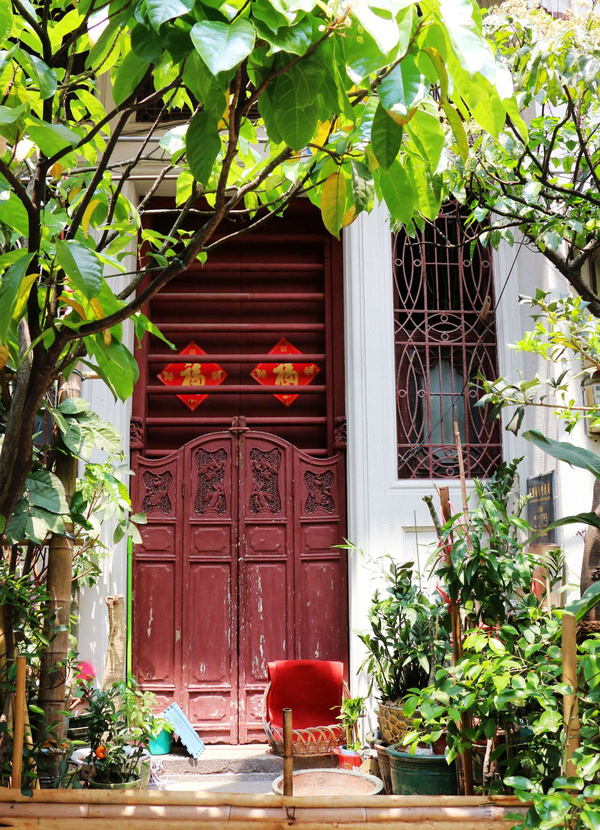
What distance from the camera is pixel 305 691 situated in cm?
471

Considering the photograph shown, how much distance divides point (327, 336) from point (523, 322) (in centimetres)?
131

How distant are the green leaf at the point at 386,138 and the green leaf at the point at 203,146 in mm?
228

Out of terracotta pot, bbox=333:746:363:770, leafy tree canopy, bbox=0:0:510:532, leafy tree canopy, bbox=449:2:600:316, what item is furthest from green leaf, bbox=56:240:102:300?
terracotta pot, bbox=333:746:363:770

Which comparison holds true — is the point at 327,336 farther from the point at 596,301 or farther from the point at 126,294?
the point at 126,294

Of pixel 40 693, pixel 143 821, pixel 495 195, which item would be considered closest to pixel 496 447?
pixel 495 195

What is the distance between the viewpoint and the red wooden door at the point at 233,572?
5.02 m

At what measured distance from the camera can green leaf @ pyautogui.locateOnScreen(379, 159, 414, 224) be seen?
3.92 feet

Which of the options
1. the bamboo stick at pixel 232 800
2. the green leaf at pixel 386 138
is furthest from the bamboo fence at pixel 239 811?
the green leaf at pixel 386 138

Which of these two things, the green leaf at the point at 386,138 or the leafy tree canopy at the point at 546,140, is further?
the leafy tree canopy at the point at 546,140

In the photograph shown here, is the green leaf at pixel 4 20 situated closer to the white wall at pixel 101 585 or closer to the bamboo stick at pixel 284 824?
the bamboo stick at pixel 284 824

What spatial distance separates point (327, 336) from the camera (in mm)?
5566

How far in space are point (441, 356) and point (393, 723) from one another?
2450 millimetres

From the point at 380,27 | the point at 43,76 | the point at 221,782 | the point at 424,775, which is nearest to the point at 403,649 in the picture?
the point at 424,775

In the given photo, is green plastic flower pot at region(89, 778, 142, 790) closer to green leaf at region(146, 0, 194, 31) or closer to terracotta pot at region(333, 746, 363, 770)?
terracotta pot at region(333, 746, 363, 770)
